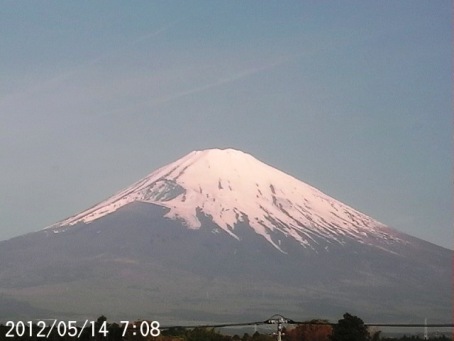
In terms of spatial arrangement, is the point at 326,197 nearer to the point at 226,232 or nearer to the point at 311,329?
the point at 226,232

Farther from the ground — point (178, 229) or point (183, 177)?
point (183, 177)

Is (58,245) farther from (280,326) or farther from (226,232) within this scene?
(280,326)

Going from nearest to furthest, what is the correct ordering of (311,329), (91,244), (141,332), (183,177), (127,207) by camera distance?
(141,332) → (311,329) → (91,244) → (127,207) → (183,177)

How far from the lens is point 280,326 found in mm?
25750

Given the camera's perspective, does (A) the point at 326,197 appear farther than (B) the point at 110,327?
Yes

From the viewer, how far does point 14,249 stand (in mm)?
130625

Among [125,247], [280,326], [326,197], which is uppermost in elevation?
[326,197]

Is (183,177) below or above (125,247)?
A: above

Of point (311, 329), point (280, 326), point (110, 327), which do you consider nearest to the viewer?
point (280, 326)

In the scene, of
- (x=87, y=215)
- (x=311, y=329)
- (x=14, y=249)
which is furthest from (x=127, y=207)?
(x=311, y=329)

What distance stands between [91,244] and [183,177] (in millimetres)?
28443

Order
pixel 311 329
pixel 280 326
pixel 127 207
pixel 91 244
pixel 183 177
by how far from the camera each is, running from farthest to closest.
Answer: pixel 183 177, pixel 127 207, pixel 91 244, pixel 311 329, pixel 280 326

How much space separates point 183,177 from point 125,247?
2643 centimetres

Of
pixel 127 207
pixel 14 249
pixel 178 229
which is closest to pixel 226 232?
pixel 178 229
